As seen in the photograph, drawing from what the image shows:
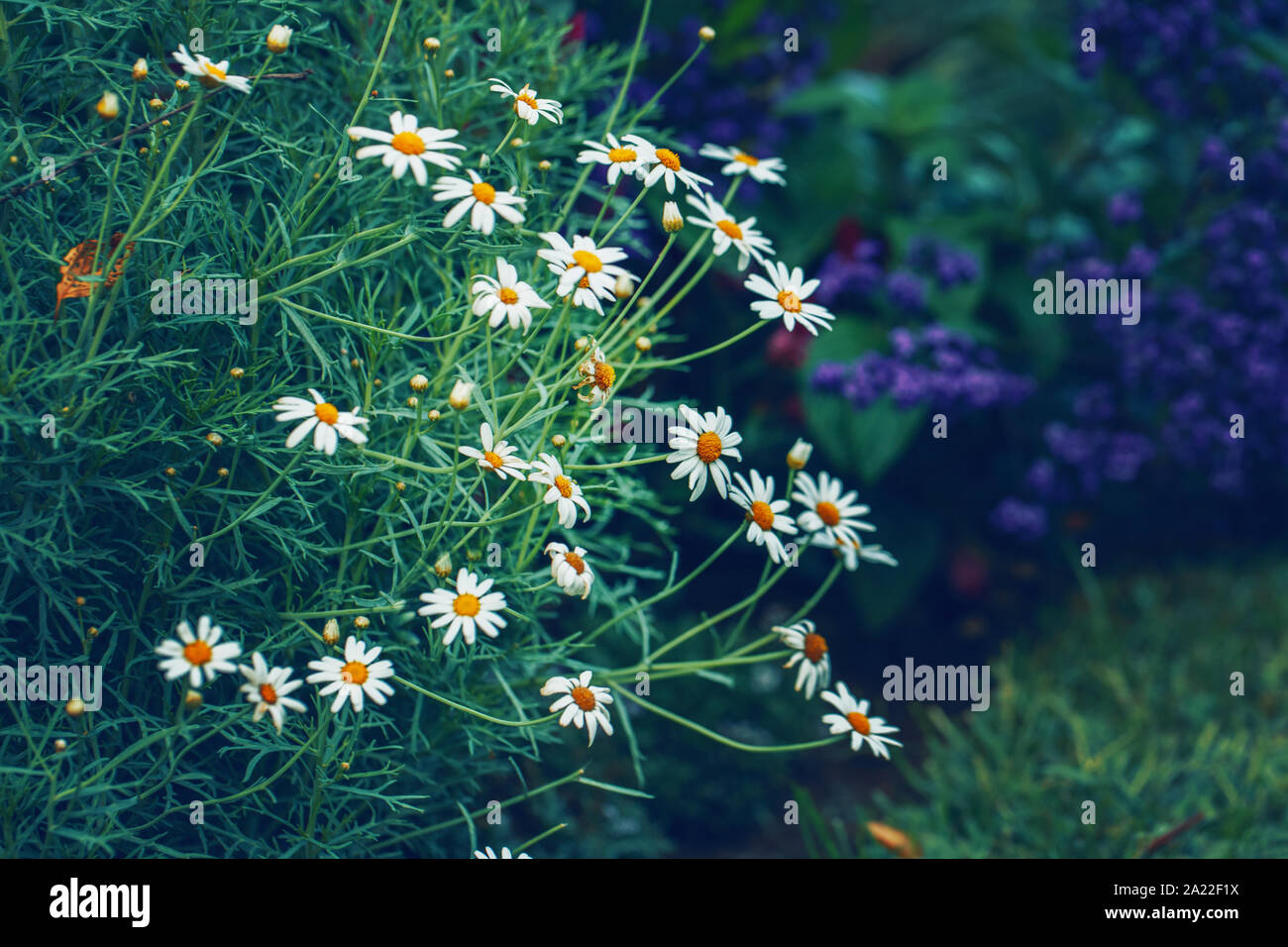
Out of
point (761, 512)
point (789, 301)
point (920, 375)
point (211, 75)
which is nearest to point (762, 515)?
point (761, 512)

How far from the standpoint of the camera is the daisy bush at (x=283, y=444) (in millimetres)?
1134

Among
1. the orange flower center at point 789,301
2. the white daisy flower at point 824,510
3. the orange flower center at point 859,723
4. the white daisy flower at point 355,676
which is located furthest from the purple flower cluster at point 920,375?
the white daisy flower at point 355,676

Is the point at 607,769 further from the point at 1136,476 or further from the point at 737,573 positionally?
the point at 1136,476

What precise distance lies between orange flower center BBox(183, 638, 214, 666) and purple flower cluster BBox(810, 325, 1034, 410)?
5.03 ft

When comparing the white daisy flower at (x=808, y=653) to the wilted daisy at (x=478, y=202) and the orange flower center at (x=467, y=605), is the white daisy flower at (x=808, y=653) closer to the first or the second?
the orange flower center at (x=467, y=605)

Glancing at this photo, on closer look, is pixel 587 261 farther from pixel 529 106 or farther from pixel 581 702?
pixel 581 702

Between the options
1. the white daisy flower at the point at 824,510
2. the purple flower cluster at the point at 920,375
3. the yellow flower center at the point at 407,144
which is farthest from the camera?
the purple flower cluster at the point at 920,375

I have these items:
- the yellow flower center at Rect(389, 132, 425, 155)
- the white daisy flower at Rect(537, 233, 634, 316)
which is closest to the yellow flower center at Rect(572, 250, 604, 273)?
the white daisy flower at Rect(537, 233, 634, 316)

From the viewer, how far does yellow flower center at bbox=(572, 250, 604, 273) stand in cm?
122

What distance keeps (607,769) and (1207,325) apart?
1882 millimetres

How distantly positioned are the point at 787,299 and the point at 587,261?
281 millimetres

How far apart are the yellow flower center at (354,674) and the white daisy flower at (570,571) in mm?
241

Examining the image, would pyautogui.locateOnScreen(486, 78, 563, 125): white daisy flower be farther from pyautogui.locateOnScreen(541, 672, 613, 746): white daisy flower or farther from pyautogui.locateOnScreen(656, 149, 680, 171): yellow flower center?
pyautogui.locateOnScreen(541, 672, 613, 746): white daisy flower
